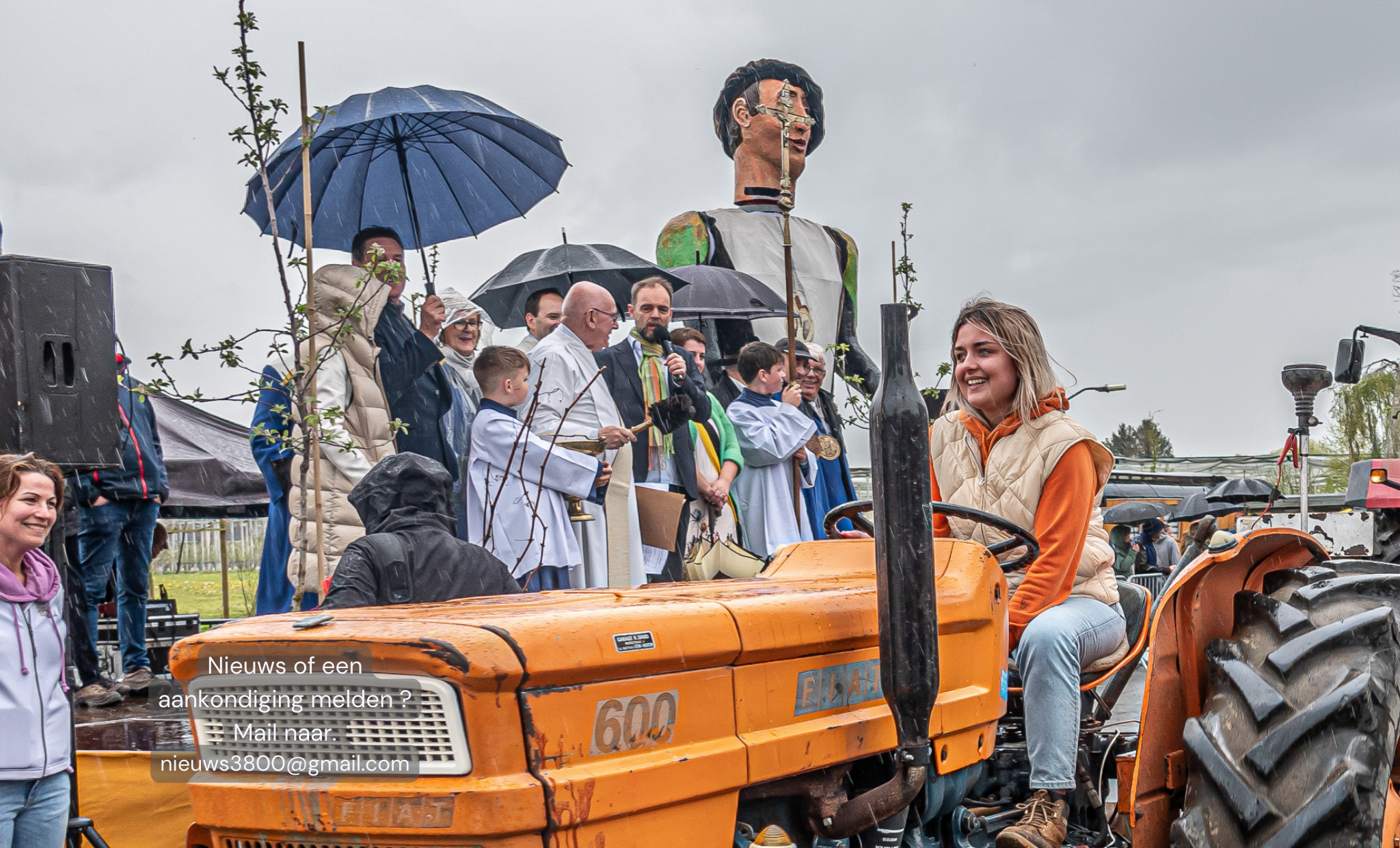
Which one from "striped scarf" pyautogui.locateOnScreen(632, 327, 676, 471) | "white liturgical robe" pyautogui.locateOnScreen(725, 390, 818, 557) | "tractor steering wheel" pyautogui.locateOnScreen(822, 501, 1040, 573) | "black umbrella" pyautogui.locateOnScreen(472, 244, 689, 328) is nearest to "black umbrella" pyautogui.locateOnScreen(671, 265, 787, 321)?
"black umbrella" pyautogui.locateOnScreen(472, 244, 689, 328)

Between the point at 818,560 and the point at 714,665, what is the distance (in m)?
0.92

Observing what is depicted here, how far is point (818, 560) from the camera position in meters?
3.34

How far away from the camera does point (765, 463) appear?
25.0 ft

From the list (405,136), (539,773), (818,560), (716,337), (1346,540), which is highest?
(405,136)

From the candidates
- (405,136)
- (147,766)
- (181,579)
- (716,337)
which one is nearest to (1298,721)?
(147,766)

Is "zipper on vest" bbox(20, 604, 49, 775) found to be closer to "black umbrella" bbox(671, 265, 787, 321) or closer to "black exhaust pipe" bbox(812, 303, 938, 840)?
"black exhaust pipe" bbox(812, 303, 938, 840)

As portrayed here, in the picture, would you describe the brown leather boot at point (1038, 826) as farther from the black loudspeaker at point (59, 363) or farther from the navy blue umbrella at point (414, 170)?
the navy blue umbrella at point (414, 170)

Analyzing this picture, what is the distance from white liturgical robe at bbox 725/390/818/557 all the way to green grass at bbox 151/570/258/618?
8881 mm

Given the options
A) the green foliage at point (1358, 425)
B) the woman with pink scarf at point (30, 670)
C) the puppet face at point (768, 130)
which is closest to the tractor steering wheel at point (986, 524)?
the woman with pink scarf at point (30, 670)

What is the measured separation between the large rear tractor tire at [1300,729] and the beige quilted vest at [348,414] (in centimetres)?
377

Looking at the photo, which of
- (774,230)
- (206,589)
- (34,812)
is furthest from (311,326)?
(206,589)

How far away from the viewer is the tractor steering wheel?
323 centimetres

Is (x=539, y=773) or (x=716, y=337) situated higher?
(x=716, y=337)

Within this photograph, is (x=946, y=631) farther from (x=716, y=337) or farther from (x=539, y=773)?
(x=716, y=337)
